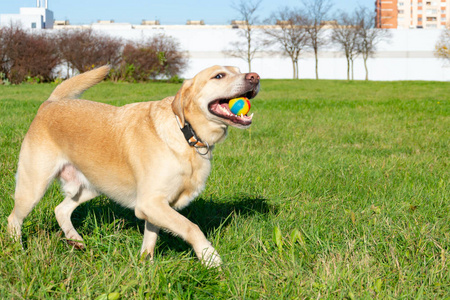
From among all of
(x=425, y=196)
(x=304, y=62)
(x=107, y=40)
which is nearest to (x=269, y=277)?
(x=425, y=196)

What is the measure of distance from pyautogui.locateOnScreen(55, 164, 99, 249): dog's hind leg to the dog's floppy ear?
103 cm

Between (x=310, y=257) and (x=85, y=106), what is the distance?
195 centimetres

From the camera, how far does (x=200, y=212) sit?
12.7 ft

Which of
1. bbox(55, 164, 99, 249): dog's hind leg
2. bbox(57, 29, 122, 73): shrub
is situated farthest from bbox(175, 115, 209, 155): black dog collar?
bbox(57, 29, 122, 73): shrub

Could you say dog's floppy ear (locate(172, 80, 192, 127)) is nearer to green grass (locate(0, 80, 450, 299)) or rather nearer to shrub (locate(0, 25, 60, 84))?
green grass (locate(0, 80, 450, 299))

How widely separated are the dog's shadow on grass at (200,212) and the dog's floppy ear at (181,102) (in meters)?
0.95

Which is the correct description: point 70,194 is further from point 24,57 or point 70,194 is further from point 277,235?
point 24,57

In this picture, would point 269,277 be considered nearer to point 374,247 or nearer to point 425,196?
point 374,247

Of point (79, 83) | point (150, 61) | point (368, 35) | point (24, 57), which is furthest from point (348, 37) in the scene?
point (79, 83)

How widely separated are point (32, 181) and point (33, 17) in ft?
196

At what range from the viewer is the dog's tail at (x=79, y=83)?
12.7 feet

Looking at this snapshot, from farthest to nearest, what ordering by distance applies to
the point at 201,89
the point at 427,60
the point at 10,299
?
1. the point at 427,60
2. the point at 201,89
3. the point at 10,299

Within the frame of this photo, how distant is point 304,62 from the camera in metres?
48.7

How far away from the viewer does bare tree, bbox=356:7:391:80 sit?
152 feet
